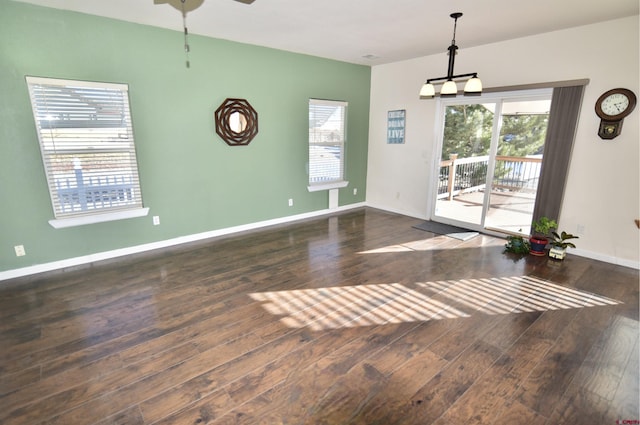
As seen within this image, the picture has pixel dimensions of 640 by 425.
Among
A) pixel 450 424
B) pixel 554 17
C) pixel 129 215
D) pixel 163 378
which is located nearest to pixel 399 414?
pixel 450 424

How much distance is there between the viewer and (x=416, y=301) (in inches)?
117

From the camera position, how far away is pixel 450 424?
5.68 ft

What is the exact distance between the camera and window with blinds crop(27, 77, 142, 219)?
10.9 feet

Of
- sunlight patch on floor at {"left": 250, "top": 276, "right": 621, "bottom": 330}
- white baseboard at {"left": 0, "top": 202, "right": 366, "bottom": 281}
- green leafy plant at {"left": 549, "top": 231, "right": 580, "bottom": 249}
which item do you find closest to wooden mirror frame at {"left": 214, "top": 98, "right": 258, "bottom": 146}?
white baseboard at {"left": 0, "top": 202, "right": 366, "bottom": 281}

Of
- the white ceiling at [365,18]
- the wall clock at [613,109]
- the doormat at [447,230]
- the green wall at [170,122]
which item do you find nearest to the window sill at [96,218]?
the green wall at [170,122]

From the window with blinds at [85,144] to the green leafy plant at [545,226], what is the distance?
503 centimetres

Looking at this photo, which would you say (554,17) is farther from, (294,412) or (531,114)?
(294,412)

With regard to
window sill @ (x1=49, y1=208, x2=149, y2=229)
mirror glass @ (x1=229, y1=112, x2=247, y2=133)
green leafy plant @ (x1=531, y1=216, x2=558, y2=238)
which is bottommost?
green leafy plant @ (x1=531, y1=216, x2=558, y2=238)

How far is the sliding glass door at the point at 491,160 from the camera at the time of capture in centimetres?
432

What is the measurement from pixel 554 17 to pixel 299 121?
3453 mm

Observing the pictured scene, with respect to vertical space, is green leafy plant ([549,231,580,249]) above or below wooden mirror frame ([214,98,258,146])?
below

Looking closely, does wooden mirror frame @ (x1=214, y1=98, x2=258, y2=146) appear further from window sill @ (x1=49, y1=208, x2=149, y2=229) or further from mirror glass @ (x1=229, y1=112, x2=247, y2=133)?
window sill @ (x1=49, y1=208, x2=149, y2=229)

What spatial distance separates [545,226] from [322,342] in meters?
3.27

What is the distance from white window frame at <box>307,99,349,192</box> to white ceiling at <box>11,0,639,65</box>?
4.09ft
